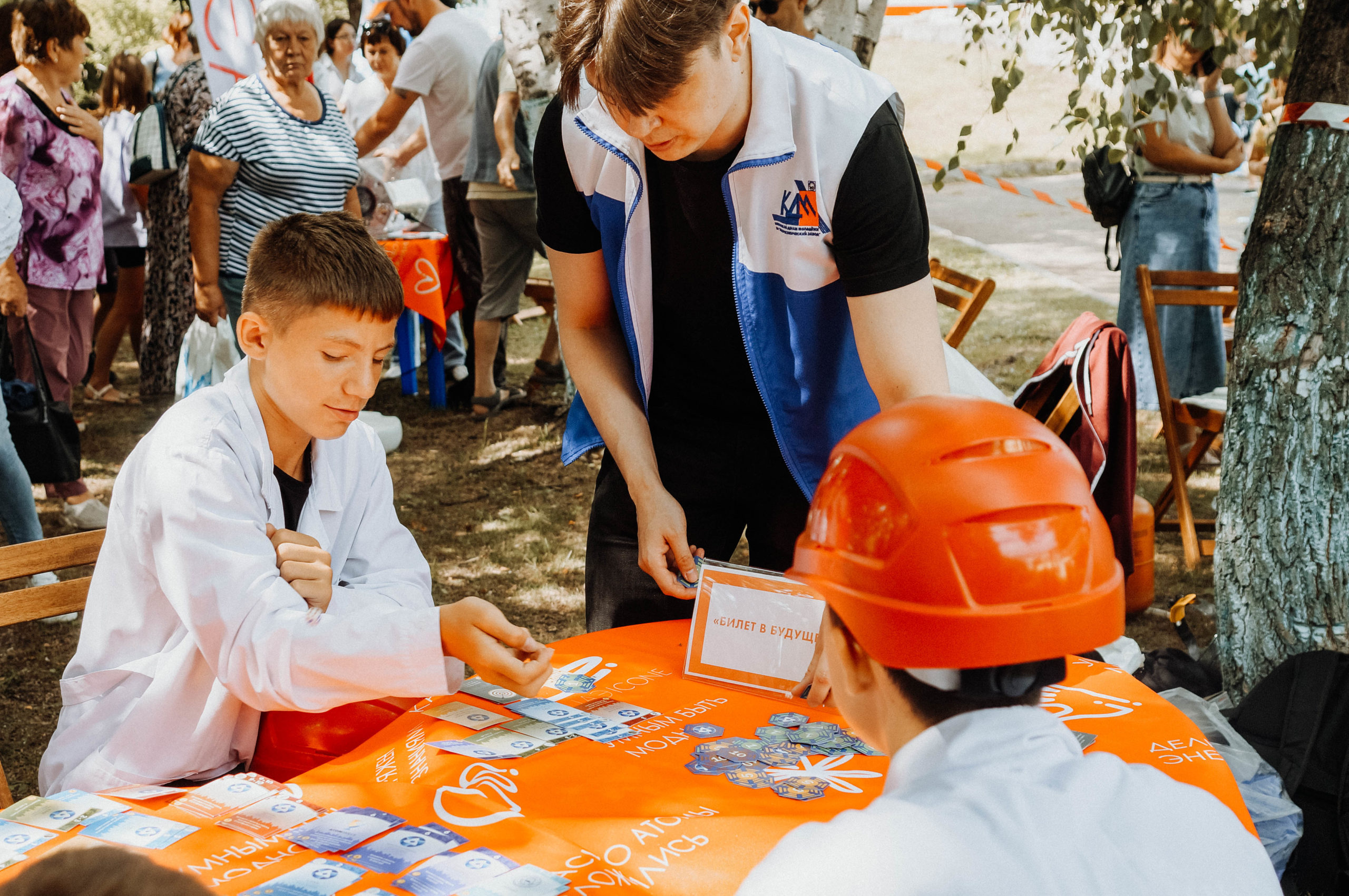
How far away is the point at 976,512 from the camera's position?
36.0 inches

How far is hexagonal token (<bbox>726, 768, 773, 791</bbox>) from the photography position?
4.74 feet

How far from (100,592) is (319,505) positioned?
37 cm

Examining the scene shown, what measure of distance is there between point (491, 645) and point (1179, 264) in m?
4.84

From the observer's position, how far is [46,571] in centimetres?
196

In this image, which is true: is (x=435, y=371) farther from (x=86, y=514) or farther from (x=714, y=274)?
(x=714, y=274)

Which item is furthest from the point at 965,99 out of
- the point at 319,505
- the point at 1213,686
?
the point at 319,505

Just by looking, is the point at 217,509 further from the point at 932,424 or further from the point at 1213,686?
the point at 1213,686

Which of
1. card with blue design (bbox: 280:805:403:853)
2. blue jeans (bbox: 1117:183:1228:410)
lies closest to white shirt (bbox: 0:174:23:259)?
card with blue design (bbox: 280:805:403:853)

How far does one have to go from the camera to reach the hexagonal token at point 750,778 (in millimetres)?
1443

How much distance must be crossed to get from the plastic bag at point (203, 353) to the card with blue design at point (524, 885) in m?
3.67

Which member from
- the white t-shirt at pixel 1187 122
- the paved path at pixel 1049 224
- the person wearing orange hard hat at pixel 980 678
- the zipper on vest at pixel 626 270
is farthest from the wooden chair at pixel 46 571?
the paved path at pixel 1049 224

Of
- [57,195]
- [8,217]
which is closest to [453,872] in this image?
[8,217]

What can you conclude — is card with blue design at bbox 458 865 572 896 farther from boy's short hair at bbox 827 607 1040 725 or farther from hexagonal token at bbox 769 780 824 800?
boy's short hair at bbox 827 607 1040 725

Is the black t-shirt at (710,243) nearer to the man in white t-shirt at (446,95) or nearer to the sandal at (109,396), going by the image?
the man in white t-shirt at (446,95)
